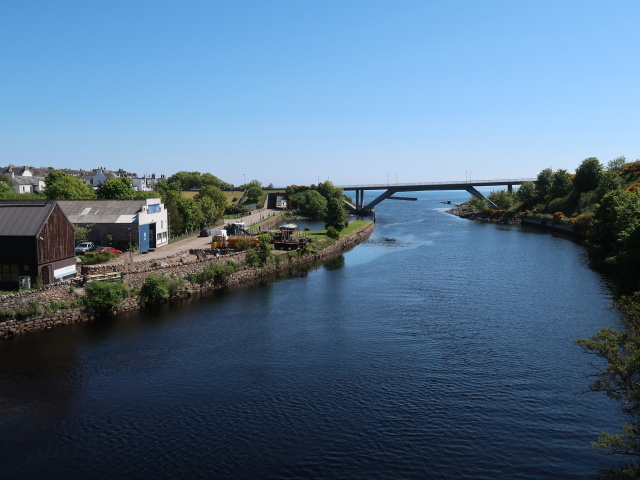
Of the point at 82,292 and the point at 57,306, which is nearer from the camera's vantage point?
the point at 57,306

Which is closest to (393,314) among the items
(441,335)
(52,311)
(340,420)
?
(441,335)

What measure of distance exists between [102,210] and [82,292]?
2139 centimetres

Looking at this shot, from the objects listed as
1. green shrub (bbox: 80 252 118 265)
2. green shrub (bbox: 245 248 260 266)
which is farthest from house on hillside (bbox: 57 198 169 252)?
green shrub (bbox: 245 248 260 266)

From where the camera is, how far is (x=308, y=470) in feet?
63.8

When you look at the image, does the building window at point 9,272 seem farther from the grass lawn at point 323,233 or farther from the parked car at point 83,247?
the grass lawn at point 323,233

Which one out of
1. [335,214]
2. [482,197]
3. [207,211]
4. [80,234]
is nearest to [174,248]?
[80,234]

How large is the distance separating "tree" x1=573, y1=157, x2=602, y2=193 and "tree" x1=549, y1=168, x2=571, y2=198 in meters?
8.10

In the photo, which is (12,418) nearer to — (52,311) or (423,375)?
(52,311)

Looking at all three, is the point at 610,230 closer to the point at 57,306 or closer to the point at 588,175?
the point at 588,175

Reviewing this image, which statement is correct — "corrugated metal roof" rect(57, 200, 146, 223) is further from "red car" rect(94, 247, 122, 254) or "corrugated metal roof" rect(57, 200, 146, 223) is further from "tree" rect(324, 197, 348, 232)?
"tree" rect(324, 197, 348, 232)

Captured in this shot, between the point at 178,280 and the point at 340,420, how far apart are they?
27138mm

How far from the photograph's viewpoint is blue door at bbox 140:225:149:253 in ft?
184

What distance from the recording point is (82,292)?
128 ft

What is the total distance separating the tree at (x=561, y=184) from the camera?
4858 inches
